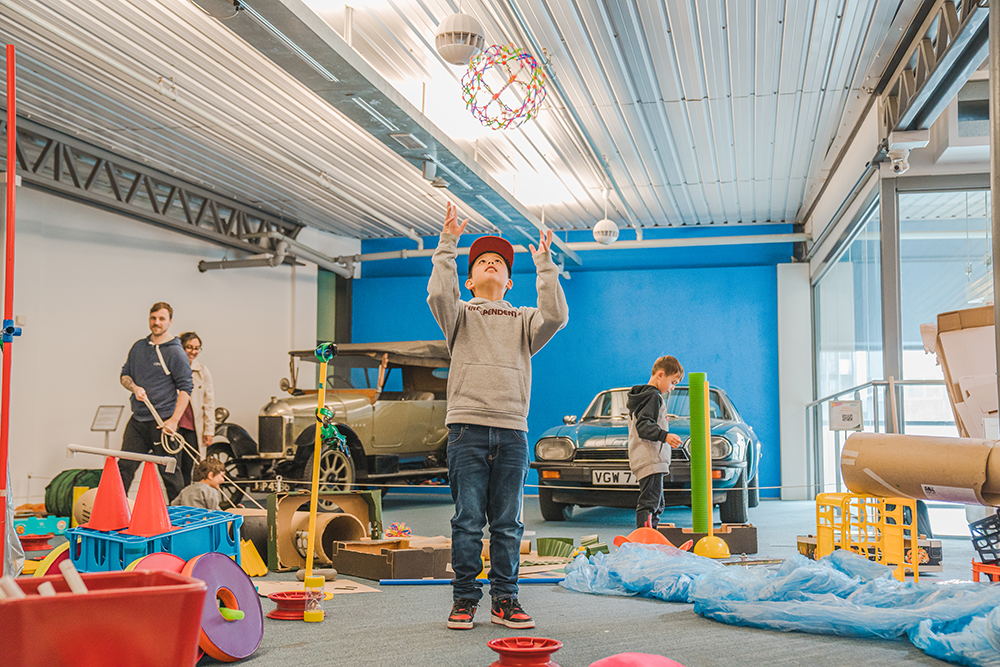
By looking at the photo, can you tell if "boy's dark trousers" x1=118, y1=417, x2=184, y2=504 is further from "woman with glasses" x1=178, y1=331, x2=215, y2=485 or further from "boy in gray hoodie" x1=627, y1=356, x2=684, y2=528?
"boy in gray hoodie" x1=627, y1=356, x2=684, y2=528

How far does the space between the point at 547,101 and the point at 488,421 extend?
4677mm

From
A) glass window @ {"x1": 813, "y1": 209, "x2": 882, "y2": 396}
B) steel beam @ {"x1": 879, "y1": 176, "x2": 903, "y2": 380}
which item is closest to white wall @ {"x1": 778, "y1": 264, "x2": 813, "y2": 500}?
→ glass window @ {"x1": 813, "y1": 209, "x2": 882, "y2": 396}

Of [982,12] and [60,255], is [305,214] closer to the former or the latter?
[60,255]

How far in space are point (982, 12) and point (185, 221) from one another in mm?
8373

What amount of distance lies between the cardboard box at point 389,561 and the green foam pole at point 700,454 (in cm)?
148

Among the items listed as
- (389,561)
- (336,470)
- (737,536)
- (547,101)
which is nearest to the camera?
(389,561)

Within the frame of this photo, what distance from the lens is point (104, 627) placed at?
148cm

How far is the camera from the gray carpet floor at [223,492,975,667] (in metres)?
2.63

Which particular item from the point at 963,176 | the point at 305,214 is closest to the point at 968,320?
the point at 963,176

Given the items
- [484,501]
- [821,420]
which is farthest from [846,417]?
[821,420]

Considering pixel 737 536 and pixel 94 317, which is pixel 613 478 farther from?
pixel 94 317

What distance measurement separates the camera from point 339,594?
12.5 feet

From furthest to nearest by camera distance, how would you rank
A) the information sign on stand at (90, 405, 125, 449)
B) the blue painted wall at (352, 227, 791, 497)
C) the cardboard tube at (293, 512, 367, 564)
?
the blue painted wall at (352, 227, 791, 497)
the information sign on stand at (90, 405, 125, 449)
the cardboard tube at (293, 512, 367, 564)

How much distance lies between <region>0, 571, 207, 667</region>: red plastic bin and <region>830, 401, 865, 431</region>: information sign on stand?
5.55 m
